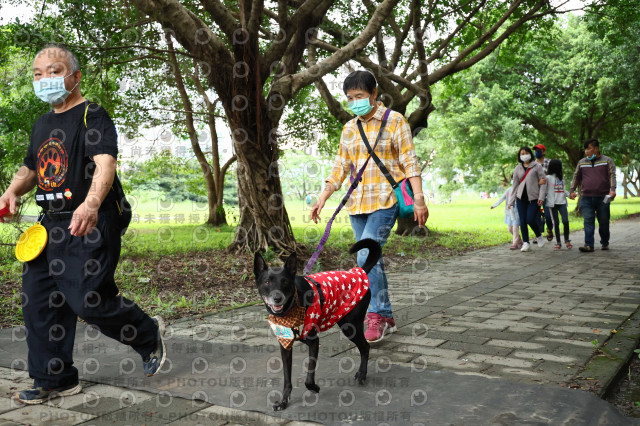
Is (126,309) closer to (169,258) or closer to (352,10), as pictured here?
(169,258)

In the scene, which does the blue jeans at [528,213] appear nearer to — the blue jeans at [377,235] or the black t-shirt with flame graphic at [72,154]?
the blue jeans at [377,235]

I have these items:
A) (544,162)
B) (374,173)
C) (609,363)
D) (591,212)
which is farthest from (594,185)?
(374,173)

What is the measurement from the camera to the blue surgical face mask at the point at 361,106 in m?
4.41

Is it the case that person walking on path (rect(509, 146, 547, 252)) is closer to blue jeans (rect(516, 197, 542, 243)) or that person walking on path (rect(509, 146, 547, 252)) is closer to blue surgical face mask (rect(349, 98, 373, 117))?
blue jeans (rect(516, 197, 542, 243))

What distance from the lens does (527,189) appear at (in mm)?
11156

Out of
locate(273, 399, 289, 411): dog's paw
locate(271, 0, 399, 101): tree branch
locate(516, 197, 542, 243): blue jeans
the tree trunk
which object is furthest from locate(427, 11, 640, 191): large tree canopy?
locate(273, 399, 289, 411): dog's paw

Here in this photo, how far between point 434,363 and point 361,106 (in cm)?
201

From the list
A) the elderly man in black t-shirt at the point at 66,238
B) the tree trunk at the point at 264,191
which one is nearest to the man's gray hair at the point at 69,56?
the elderly man in black t-shirt at the point at 66,238

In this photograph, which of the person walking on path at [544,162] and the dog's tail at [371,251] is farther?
the person walking on path at [544,162]

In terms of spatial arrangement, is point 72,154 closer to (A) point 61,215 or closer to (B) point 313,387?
(A) point 61,215

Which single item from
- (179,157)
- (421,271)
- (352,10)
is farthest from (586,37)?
(421,271)

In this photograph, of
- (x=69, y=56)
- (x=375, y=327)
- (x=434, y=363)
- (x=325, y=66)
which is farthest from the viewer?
(x=325, y=66)

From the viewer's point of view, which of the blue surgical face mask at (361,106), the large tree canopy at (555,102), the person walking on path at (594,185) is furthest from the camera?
the large tree canopy at (555,102)

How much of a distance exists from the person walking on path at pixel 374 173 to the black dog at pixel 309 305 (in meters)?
0.92
